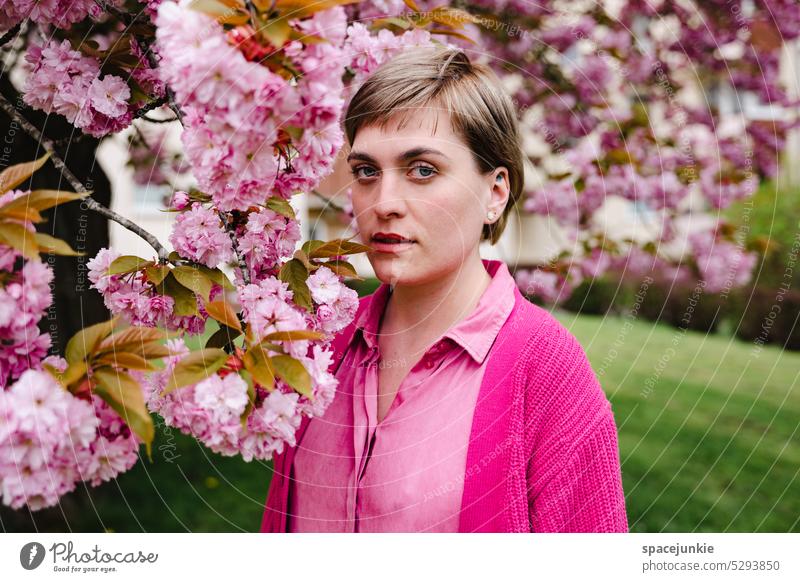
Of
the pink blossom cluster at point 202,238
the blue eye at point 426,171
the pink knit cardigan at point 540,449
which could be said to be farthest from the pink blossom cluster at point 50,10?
the pink knit cardigan at point 540,449

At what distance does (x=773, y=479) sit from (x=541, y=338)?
304 cm

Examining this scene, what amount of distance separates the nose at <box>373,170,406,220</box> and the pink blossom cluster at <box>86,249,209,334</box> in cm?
34

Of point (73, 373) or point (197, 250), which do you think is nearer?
point (73, 373)

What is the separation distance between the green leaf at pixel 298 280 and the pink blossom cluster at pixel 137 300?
151 millimetres

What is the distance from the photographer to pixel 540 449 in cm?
115

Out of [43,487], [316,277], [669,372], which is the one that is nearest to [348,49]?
[316,277]

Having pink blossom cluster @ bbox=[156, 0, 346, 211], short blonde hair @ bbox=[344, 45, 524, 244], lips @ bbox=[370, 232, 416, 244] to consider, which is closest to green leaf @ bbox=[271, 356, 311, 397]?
pink blossom cluster @ bbox=[156, 0, 346, 211]

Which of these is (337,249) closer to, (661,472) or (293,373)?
(293,373)

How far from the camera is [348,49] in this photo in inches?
53.9

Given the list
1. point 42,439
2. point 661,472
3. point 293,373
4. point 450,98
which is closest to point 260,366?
point 293,373

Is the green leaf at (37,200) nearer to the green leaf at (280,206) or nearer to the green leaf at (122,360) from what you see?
the green leaf at (122,360)

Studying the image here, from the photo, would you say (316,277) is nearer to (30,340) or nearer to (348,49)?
(30,340)

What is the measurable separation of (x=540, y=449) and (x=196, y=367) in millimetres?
569

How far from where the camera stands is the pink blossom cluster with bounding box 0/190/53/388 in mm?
826
